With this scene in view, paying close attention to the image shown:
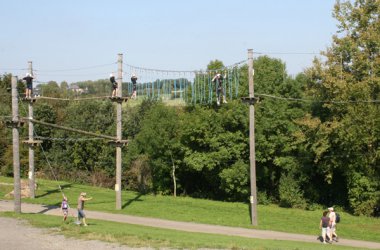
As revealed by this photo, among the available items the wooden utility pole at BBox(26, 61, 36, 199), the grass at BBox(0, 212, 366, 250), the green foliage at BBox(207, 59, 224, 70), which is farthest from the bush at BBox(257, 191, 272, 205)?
the grass at BBox(0, 212, 366, 250)

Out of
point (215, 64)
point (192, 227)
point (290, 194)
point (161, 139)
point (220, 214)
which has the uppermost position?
point (215, 64)

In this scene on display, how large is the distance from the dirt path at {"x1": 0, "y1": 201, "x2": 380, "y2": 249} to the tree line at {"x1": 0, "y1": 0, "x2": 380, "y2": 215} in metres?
3.62

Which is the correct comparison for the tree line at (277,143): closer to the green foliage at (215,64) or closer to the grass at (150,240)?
the green foliage at (215,64)

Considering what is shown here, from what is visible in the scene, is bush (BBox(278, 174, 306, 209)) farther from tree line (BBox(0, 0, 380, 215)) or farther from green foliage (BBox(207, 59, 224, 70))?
green foliage (BBox(207, 59, 224, 70))

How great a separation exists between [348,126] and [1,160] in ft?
131

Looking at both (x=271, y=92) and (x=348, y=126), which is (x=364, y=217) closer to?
(x=348, y=126)

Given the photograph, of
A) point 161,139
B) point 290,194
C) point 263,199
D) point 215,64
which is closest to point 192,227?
point 290,194

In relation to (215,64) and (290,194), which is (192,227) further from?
(215,64)

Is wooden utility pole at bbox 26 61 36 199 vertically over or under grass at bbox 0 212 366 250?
over

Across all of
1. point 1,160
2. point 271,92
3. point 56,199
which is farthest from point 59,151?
point 271,92

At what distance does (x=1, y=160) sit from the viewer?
59750 mm

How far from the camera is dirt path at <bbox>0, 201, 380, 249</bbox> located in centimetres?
2663

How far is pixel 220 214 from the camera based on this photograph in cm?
3512

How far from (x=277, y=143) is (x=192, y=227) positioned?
16080 mm
